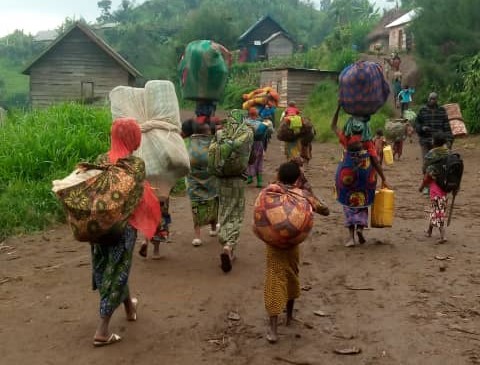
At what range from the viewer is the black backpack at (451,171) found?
6.79m

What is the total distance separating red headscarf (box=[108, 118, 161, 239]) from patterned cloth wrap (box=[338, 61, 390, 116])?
10.8 ft

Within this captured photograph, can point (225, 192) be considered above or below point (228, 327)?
above

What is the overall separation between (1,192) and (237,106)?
22.7 m

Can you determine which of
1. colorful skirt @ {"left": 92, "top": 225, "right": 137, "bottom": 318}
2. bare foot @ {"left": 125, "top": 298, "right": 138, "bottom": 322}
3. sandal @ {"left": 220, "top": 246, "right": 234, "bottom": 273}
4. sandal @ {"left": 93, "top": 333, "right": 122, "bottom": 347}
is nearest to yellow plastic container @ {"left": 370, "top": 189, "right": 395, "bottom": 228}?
sandal @ {"left": 220, "top": 246, "right": 234, "bottom": 273}

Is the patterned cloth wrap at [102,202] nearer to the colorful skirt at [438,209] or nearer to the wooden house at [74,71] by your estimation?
the colorful skirt at [438,209]

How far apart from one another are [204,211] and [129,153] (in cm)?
258

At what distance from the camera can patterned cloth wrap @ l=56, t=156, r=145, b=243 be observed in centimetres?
381

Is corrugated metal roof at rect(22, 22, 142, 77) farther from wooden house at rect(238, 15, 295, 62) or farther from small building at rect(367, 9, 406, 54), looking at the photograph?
wooden house at rect(238, 15, 295, 62)

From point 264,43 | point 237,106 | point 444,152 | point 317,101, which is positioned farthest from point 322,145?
point 264,43

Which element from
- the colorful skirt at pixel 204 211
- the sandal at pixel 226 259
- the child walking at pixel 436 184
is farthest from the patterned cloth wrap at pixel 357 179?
the sandal at pixel 226 259

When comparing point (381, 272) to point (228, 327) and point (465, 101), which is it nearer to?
point (228, 327)

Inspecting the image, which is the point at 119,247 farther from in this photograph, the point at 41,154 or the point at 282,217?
the point at 41,154

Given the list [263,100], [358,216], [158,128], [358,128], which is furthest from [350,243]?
[263,100]

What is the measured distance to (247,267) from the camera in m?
6.18
